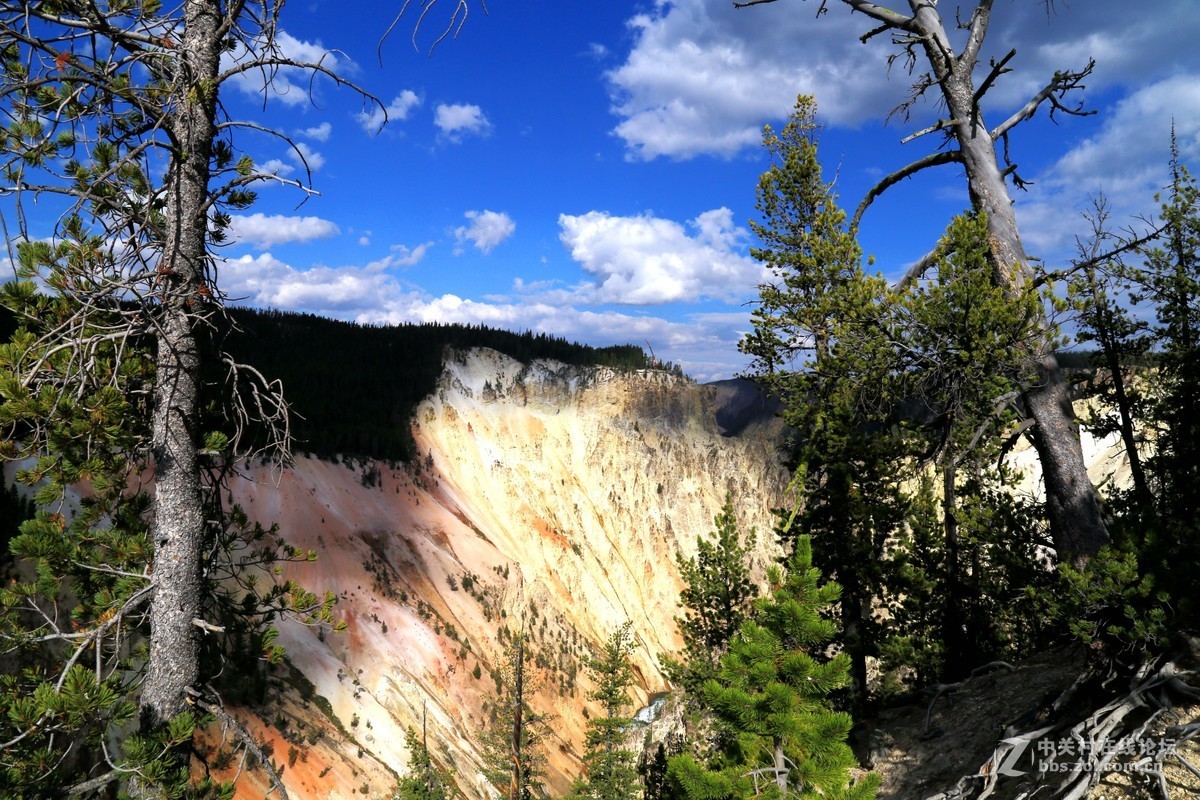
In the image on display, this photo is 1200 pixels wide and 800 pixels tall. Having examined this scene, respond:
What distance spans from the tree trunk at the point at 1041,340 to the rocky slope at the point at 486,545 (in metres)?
17.9

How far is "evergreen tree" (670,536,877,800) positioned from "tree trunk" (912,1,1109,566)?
101 inches

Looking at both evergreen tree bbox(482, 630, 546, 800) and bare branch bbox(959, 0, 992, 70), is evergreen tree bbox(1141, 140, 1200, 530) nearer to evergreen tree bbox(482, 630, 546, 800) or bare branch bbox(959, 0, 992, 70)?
bare branch bbox(959, 0, 992, 70)

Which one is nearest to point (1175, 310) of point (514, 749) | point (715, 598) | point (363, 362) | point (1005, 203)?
point (1005, 203)

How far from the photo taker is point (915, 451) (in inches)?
332

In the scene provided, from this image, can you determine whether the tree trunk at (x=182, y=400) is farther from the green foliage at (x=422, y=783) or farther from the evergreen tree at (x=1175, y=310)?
the green foliage at (x=422, y=783)

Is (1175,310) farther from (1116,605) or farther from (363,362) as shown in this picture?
(363,362)

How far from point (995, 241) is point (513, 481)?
151ft

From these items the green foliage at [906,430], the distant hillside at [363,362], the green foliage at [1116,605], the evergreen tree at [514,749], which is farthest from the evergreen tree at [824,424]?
the distant hillside at [363,362]

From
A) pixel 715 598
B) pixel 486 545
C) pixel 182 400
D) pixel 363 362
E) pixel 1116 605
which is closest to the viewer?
pixel 182 400

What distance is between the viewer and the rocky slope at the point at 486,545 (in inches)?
1016

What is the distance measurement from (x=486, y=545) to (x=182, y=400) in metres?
40.3

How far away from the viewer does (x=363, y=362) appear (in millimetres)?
54500

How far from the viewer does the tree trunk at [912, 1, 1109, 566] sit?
6285 mm

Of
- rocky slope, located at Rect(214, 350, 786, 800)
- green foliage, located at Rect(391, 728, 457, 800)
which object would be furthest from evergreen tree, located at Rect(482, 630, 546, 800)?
rocky slope, located at Rect(214, 350, 786, 800)
